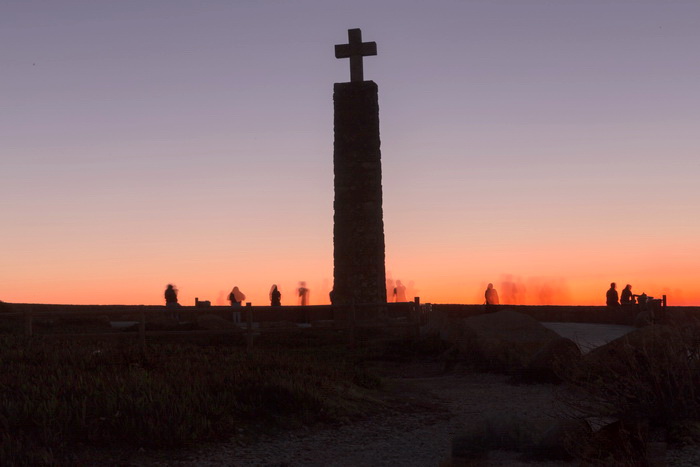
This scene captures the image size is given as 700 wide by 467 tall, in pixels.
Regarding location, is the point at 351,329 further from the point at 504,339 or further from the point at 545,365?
the point at 545,365

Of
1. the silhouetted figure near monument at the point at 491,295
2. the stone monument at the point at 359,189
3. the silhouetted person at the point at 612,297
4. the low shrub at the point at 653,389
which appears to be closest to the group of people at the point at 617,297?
the silhouetted person at the point at 612,297

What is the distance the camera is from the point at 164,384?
10109mm

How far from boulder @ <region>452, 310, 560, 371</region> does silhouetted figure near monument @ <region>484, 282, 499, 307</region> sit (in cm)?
928

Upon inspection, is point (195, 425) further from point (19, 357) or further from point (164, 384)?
point (19, 357)

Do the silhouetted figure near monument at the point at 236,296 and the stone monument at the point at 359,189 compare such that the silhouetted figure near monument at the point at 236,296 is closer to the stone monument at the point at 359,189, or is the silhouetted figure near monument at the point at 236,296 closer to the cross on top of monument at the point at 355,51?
the stone monument at the point at 359,189

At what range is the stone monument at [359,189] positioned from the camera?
22828mm

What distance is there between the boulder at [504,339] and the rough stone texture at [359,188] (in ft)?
21.0

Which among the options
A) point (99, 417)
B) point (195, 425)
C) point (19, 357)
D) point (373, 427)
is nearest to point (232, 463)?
point (195, 425)

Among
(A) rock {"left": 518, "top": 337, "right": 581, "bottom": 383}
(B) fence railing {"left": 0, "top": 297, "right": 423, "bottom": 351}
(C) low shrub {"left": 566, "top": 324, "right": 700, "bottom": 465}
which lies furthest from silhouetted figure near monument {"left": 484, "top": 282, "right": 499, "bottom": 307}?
(C) low shrub {"left": 566, "top": 324, "right": 700, "bottom": 465}

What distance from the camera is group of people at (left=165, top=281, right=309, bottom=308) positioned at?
26156mm


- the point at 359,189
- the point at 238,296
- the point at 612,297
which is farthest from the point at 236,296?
the point at 612,297

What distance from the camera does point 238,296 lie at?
94.0 feet

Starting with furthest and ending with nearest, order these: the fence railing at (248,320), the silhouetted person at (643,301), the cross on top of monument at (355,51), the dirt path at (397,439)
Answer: the silhouetted person at (643,301), the cross on top of monument at (355,51), the fence railing at (248,320), the dirt path at (397,439)

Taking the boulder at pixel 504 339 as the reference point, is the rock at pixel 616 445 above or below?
below
